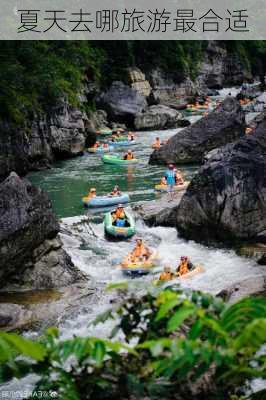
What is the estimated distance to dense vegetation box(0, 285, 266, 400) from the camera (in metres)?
1.87

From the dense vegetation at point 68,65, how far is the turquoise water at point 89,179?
9.63 feet

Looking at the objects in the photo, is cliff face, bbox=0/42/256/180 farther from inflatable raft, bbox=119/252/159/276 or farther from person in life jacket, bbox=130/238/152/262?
inflatable raft, bbox=119/252/159/276

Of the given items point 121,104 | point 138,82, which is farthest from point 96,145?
point 138,82

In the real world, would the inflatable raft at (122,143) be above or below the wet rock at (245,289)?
above

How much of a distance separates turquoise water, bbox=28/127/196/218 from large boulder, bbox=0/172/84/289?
235 inches

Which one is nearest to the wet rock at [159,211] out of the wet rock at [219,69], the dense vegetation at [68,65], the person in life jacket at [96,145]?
the dense vegetation at [68,65]

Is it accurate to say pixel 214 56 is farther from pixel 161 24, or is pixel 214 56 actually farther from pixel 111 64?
pixel 111 64

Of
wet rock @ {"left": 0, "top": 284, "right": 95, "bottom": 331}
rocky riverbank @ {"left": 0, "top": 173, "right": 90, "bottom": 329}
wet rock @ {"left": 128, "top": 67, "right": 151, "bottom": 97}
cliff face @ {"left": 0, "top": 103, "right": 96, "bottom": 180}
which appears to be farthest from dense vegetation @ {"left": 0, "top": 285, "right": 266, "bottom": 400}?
wet rock @ {"left": 128, "top": 67, "right": 151, "bottom": 97}

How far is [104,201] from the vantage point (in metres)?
20.1

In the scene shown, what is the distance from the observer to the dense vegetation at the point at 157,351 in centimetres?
187

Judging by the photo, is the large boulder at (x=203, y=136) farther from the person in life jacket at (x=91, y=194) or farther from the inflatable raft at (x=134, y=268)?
the inflatable raft at (x=134, y=268)

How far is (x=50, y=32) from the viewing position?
→ 3288 centimetres

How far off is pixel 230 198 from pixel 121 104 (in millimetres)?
23741

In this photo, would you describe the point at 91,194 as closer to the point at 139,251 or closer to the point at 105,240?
the point at 105,240
